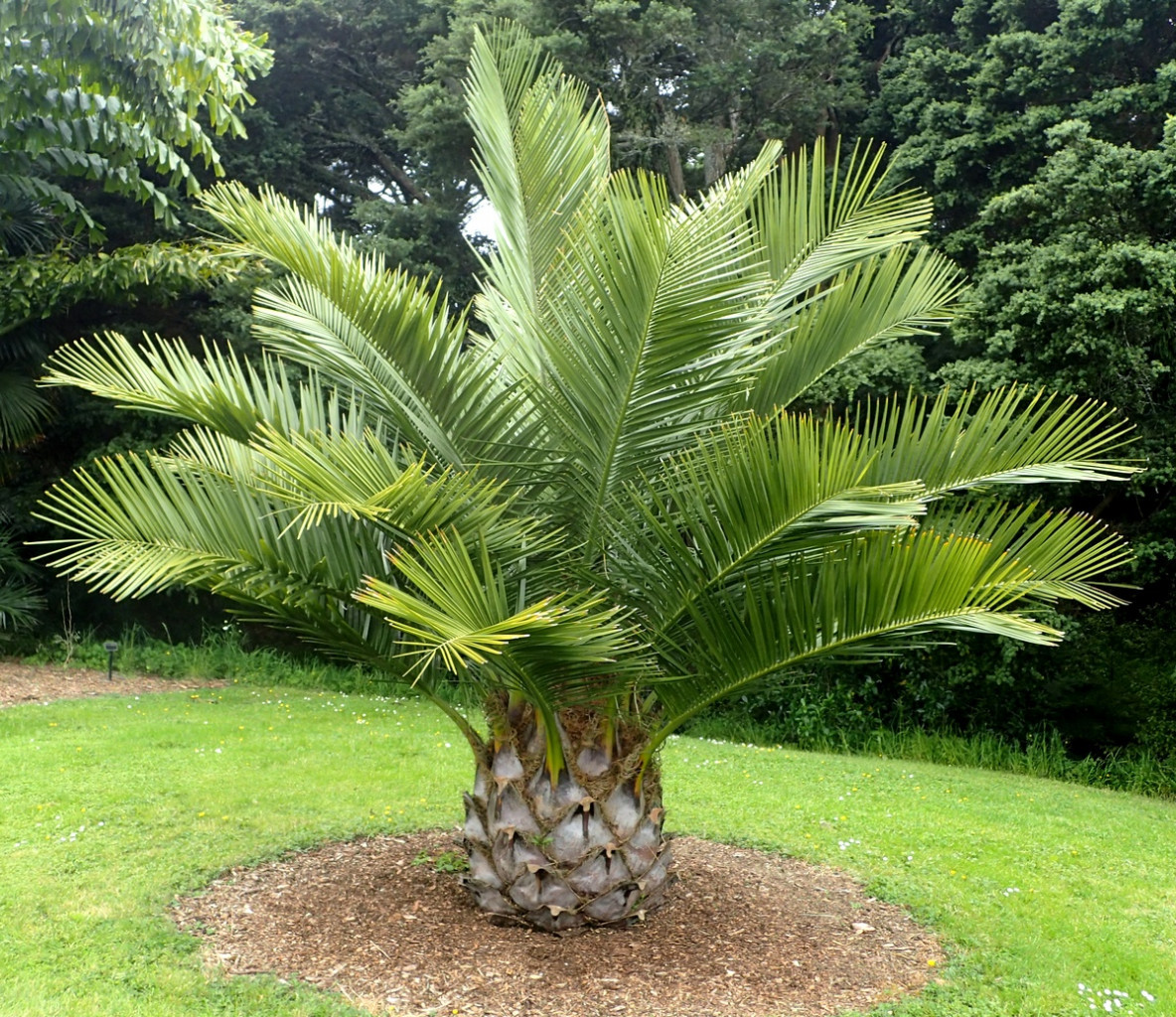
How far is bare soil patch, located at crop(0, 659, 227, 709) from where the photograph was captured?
10039mm

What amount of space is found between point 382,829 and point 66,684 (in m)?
6.53

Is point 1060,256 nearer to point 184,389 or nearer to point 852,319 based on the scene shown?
point 852,319

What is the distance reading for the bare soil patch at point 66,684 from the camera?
10039mm

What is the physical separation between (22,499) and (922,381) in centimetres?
1046

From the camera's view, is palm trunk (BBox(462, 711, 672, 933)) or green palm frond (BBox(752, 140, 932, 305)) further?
green palm frond (BBox(752, 140, 932, 305))

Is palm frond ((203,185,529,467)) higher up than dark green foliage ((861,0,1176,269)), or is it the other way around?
dark green foliage ((861,0,1176,269))

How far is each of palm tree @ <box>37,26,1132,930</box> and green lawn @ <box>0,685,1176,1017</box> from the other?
4.01 ft

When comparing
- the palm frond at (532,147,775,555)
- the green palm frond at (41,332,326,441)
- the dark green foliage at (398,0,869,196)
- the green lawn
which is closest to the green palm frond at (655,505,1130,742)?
the palm frond at (532,147,775,555)

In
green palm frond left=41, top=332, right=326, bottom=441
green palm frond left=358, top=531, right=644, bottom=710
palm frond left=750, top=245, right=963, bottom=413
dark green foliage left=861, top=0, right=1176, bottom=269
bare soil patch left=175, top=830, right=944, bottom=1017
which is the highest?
dark green foliage left=861, top=0, right=1176, bottom=269

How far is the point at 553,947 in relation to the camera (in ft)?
13.0

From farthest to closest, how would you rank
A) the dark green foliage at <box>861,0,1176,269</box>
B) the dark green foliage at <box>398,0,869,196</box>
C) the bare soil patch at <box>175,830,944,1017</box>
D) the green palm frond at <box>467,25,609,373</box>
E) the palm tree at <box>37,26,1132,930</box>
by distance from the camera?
the dark green foliage at <box>398,0,869,196</box> → the dark green foliage at <box>861,0,1176,269</box> → the green palm frond at <box>467,25,609,373</box> → the bare soil patch at <box>175,830,944,1017</box> → the palm tree at <box>37,26,1132,930</box>

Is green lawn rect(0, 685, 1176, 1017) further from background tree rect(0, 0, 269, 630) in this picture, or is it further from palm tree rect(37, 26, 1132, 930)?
background tree rect(0, 0, 269, 630)

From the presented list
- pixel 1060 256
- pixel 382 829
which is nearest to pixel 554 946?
pixel 382 829

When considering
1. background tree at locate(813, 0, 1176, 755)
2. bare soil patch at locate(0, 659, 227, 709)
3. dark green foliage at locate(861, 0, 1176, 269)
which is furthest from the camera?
dark green foliage at locate(861, 0, 1176, 269)
